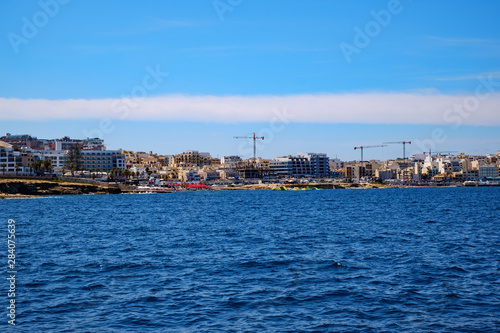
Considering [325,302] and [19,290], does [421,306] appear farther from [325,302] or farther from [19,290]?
[19,290]

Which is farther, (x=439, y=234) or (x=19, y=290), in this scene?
(x=439, y=234)

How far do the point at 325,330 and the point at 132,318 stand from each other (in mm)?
8569

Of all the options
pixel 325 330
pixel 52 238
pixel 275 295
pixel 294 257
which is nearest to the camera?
pixel 325 330

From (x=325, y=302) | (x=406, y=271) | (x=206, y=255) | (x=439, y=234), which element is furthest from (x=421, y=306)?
(x=439, y=234)

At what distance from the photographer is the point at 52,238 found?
180ft

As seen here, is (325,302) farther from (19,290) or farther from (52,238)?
(52,238)

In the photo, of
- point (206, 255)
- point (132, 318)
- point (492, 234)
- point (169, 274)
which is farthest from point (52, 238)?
point (492, 234)

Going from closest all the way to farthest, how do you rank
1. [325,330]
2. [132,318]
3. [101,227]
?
[325,330], [132,318], [101,227]

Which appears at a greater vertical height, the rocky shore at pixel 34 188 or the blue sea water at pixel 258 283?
the rocky shore at pixel 34 188

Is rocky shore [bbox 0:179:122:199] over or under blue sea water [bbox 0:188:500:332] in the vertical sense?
over

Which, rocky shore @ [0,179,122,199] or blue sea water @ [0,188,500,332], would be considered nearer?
blue sea water @ [0,188,500,332]

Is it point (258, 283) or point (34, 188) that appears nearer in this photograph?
point (258, 283)

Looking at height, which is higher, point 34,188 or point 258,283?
point 34,188

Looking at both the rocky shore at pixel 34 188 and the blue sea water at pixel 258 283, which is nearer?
the blue sea water at pixel 258 283
